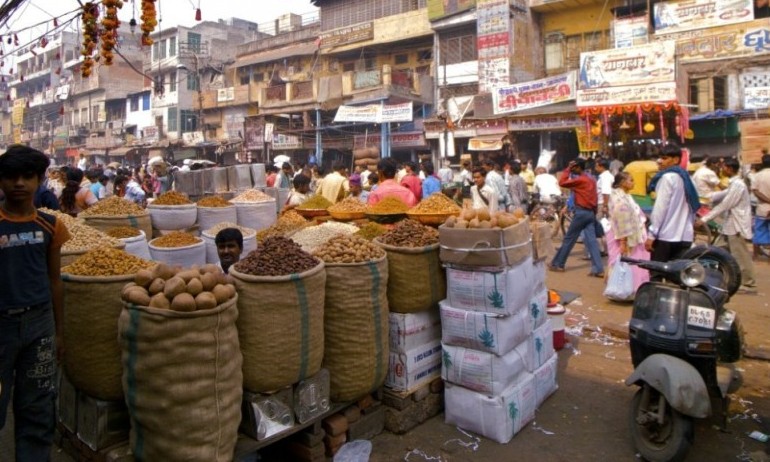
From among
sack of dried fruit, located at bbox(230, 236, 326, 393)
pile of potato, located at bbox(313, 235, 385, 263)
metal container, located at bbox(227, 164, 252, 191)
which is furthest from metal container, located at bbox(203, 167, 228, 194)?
sack of dried fruit, located at bbox(230, 236, 326, 393)

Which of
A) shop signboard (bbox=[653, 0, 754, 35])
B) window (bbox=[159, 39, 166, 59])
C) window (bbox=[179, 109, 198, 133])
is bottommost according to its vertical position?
Answer: shop signboard (bbox=[653, 0, 754, 35])

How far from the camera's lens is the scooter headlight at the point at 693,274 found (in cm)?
324

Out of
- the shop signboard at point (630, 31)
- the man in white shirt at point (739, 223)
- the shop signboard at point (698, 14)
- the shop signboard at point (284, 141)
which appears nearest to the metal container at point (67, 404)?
the man in white shirt at point (739, 223)

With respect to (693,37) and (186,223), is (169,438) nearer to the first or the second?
(186,223)

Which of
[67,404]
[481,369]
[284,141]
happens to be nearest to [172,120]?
[284,141]

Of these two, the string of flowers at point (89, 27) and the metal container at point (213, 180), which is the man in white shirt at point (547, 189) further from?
the string of flowers at point (89, 27)

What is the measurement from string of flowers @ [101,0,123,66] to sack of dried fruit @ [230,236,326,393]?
582 cm

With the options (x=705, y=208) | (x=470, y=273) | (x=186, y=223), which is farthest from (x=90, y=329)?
(x=705, y=208)

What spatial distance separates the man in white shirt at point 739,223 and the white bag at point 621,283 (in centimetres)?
171

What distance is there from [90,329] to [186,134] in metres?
35.7

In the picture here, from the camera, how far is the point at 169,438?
2.40 m

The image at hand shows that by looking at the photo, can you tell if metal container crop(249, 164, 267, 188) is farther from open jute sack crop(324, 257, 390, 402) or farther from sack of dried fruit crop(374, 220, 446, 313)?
open jute sack crop(324, 257, 390, 402)

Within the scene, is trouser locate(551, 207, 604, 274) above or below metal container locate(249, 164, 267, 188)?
below

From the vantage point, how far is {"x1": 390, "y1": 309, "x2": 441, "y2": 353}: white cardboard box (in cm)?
351
